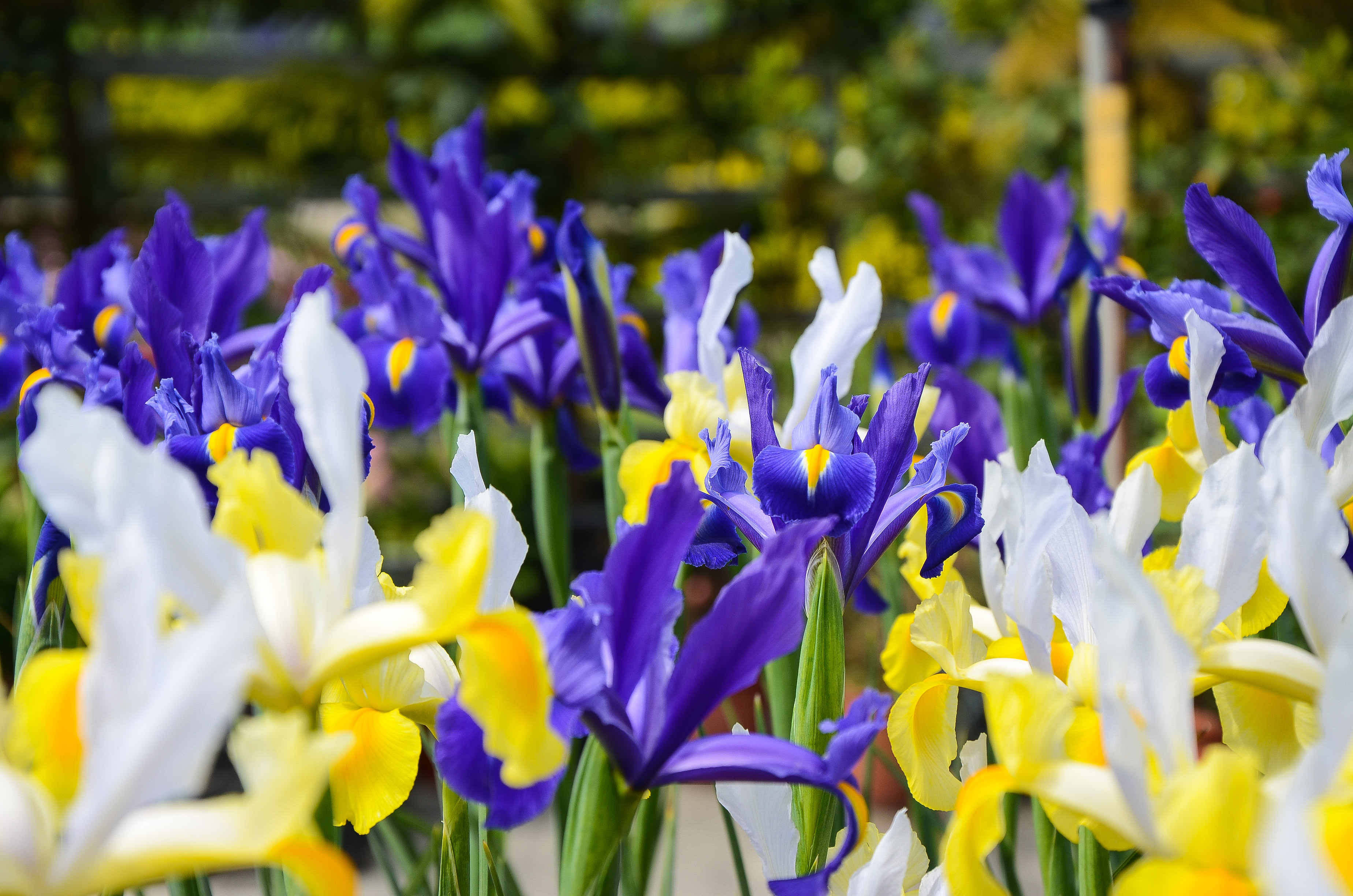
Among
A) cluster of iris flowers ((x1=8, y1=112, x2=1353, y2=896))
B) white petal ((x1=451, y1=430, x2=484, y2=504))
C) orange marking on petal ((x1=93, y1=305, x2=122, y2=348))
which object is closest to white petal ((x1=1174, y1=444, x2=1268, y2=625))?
cluster of iris flowers ((x1=8, y1=112, x2=1353, y2=896))

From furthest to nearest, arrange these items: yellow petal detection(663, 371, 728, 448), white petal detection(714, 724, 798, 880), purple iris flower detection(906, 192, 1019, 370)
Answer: purple iris flower detection(906, 192, 1019, 370)
yellow petal detection(663, 371, 728, 448)
white petal detection(714, 724, 798, 880)

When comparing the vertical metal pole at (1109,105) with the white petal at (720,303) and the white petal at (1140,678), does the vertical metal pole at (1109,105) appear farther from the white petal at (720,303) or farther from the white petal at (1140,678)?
the white petal at (1140,678)

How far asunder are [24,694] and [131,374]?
35cm

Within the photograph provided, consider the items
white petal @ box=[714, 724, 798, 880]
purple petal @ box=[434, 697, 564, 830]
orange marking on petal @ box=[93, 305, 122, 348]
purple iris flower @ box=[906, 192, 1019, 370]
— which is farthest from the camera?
purple iris flower @ box=[906, 192, 1019, 370]

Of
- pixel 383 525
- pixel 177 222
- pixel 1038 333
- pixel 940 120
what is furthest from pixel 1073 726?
pixel 940 120

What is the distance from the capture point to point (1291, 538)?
0.40m

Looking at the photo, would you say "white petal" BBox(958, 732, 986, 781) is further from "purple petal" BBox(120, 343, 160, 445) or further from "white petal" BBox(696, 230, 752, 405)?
"purple petal" BBox(120, 343, 160, 445)

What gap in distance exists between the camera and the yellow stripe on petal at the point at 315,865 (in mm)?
331

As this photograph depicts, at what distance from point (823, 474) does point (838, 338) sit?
166 millimetres

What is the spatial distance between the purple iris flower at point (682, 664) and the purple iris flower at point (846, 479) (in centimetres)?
9

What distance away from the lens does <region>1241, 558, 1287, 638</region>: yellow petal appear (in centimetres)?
52

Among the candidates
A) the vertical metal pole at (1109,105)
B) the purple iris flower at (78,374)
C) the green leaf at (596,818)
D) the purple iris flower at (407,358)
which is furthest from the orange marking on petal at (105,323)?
the vertical metal pole at (1109,105)

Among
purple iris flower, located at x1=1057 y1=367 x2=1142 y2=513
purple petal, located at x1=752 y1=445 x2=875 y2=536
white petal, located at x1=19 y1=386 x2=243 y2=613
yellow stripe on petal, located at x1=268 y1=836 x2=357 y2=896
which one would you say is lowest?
yellow stripe on petal, located at x1=268 y1=836 x2=357 y2=896

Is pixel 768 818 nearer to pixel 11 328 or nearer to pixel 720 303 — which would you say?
pixel 720 303
